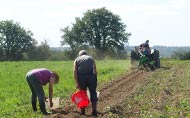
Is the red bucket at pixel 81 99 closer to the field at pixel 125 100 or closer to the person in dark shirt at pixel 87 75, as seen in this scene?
the person in dark shirt at pixel 87 75

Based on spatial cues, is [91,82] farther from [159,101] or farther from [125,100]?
[159,101]

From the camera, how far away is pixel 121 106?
12.6 metres

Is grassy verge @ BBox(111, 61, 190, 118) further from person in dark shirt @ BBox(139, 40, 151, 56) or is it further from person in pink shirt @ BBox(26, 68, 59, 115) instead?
person in dark shirt @ BBox(139, 40, 151, 56)

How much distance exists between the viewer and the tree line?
73.9 metres

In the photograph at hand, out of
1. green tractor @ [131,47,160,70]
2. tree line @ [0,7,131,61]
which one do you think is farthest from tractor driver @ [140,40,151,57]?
tree line @ [0,7,131,61]

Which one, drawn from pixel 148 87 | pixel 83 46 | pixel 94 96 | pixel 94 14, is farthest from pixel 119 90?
pixel 94 14

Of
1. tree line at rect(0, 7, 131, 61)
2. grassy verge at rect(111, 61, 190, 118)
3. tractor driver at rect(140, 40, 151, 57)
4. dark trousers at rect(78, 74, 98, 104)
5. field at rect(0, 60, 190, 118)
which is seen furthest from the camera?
tree line at rect(0, 7, 131, 61)

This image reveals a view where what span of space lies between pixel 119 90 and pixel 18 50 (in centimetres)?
5975

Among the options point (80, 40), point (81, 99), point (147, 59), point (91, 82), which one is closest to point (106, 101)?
point (81, 99)

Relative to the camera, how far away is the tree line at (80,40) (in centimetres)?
7388

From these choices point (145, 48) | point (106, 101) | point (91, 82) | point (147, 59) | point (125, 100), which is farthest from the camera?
point (147, 59)

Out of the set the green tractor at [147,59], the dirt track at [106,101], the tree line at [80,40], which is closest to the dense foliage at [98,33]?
the tree line at [80,40]

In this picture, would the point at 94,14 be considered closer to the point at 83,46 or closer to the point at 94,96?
the point at 83,46

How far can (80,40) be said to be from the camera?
7531cm
